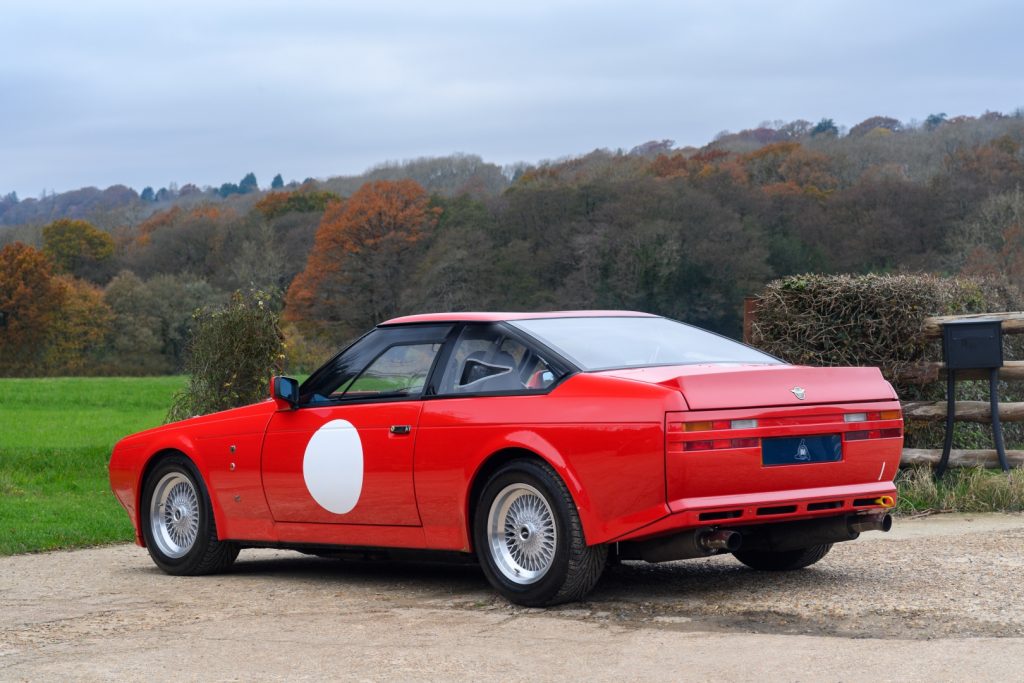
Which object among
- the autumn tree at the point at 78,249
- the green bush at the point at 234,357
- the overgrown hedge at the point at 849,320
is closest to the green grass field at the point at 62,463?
the green bush at the point at 234,357

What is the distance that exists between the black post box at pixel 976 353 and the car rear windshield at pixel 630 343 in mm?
4178

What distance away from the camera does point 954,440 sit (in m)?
12.9

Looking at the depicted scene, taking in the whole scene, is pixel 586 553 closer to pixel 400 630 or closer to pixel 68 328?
pixel 400 630

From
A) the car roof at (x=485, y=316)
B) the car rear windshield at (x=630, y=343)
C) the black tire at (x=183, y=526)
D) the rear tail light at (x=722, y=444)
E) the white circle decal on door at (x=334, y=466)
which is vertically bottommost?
the black tire at (x=183, y=526)

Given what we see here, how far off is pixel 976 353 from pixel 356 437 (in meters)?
5.97

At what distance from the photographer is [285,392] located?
8508 mm

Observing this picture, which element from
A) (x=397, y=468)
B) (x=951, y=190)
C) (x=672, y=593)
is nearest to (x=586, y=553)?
(x=672, y=593)

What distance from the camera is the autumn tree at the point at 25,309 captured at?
8081 cm

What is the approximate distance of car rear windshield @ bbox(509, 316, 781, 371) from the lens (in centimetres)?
746

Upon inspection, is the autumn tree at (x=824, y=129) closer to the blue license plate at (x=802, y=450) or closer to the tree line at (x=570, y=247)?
the tree line at (x=570, y=247)

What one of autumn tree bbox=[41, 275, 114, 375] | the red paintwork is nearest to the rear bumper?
the red paintwork

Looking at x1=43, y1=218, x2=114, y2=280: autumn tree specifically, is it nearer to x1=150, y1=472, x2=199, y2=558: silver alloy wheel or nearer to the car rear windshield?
x1=150, y1=472, x2=199, y2=558: silver alloy wheel

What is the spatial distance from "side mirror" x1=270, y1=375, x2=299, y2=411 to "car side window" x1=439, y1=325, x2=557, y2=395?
3.74ft

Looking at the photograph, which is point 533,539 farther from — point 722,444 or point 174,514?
point 174,514
